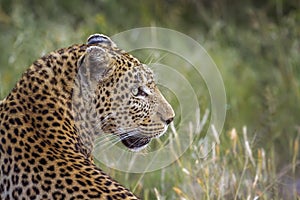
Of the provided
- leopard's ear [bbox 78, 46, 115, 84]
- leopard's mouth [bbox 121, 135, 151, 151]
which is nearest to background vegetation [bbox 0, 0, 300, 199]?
leopard's mouth [bbox 121, 135, 151, 151]

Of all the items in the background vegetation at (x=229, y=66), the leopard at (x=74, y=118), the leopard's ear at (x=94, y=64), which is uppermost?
the background vegetation at (x=229, y=66)

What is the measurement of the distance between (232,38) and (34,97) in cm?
623

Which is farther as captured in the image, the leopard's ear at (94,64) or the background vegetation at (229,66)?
the background vegetation at (229,66)

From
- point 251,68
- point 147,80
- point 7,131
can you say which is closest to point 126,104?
point 147,80

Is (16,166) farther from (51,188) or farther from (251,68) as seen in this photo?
(251,68)

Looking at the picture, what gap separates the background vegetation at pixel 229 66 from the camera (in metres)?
7.05

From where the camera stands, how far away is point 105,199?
5266 millimetres

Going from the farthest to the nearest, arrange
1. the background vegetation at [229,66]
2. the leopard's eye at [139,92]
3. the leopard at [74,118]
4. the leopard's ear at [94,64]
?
the background vegetation at [229,66], the leopard's eye at [139,92], the leopard's ear at [94,64], the leopard at [74,118]

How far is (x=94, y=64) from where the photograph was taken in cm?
596

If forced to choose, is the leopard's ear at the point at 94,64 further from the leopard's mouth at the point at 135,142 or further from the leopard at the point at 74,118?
the leopard's mouth at the point at 135,142

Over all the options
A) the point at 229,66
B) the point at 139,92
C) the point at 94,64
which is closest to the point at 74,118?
the point at 94,64

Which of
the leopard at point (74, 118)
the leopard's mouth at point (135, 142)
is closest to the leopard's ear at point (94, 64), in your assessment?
the leopard at point (74, 118)

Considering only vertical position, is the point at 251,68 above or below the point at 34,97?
above

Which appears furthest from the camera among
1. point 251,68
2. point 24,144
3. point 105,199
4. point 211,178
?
point 251,68
